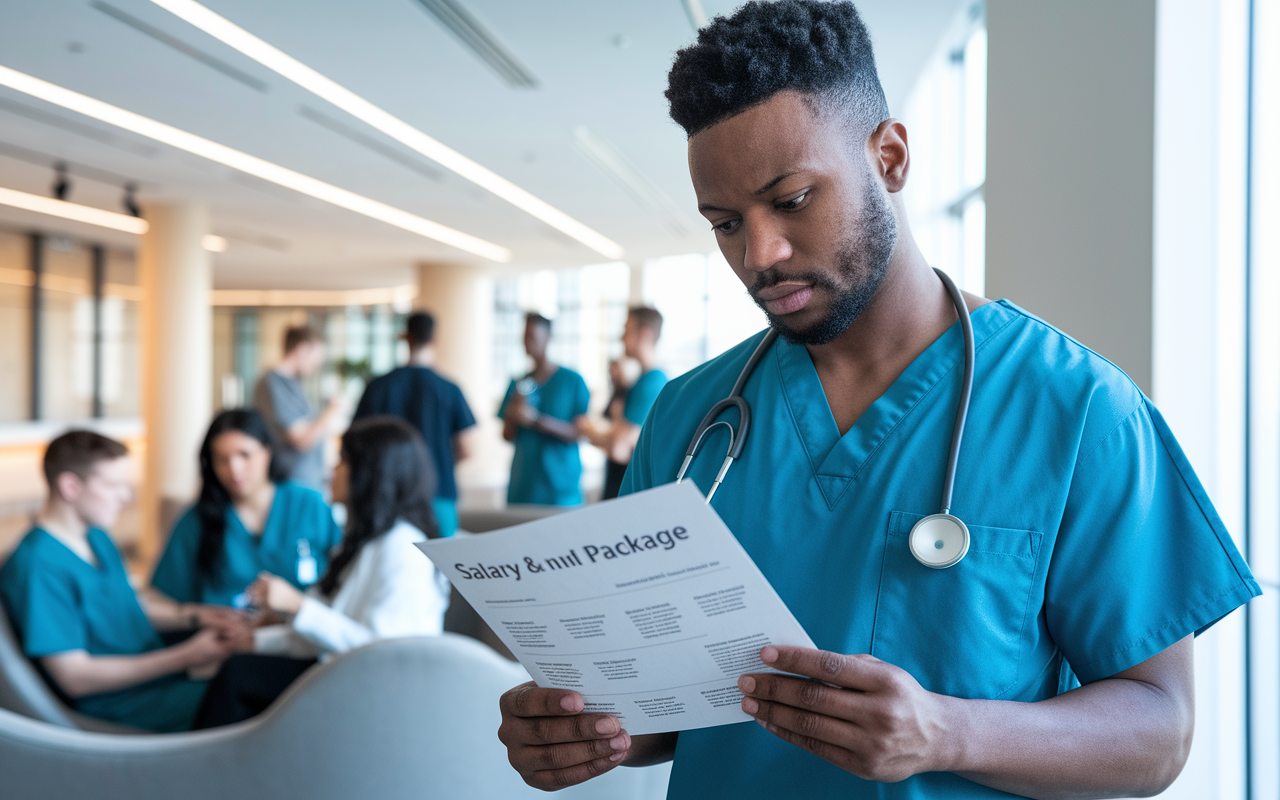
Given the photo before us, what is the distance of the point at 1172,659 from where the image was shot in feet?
2.37

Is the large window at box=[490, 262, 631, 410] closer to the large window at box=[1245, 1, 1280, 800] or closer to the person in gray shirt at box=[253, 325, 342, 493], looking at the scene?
the person in gray shirt at box=[253, 325, 342, 493]

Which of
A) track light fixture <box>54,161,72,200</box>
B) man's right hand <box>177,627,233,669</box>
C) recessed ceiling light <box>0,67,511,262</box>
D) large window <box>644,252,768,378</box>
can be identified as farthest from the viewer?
large window <box>644,252,768,378</box>

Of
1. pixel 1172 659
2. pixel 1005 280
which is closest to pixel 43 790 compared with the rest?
pixel 1172 659

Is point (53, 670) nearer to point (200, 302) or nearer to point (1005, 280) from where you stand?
point (1005, 280)

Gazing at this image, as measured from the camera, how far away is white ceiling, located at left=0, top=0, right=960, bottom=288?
3.57 m

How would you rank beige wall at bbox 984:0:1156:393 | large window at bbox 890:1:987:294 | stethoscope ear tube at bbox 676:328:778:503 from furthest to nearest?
large window at bbox 890:1:987:294
beige wall at bbox 984:0:1156:393
stethoscope ear tube at bbox 676:328:778:503

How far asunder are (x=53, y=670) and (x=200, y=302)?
5920mm

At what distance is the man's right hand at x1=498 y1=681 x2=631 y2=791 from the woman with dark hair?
1279 mm

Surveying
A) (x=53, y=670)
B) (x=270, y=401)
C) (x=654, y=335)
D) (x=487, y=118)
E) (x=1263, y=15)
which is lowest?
(x=53, y=670)

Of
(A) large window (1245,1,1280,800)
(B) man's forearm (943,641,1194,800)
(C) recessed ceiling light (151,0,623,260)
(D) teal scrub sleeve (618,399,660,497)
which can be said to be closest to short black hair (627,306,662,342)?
(C) recessed ceiling light (151,0,623,260)

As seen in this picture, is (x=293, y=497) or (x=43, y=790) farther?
(x=293, y=497)

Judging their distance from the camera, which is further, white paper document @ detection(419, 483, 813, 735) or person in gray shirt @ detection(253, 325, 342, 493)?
person in gray shirt @ detection(253, 325, 342, 493)

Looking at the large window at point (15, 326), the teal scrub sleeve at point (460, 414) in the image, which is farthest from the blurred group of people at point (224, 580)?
the large window at point (15, 326)

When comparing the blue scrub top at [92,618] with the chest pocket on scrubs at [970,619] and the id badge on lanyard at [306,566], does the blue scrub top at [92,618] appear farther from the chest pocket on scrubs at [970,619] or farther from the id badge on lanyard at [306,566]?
the chest pocket on scrubs at [970,619]
